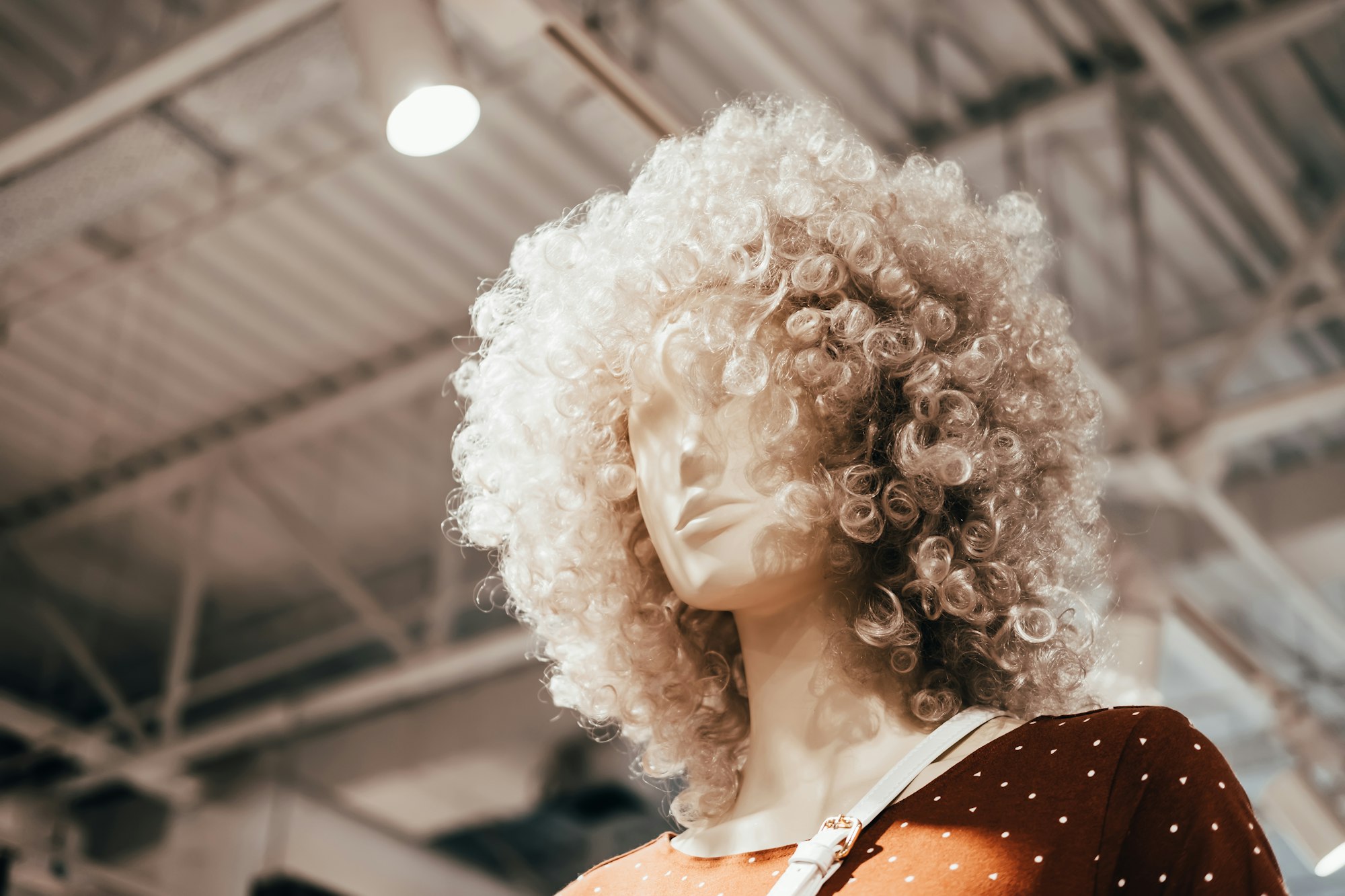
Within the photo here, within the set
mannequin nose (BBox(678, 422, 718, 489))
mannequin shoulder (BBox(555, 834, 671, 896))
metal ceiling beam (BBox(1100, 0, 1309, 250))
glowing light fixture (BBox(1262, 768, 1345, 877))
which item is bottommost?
glowing light fixture (BBox(1262, 768, 1345, 877))

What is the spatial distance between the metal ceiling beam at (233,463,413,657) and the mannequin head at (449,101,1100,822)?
5.67 m

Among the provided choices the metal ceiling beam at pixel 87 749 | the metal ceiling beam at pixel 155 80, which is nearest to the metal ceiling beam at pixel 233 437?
the metal ceiling beam at pixel 87 749

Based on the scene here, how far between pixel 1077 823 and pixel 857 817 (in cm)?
17

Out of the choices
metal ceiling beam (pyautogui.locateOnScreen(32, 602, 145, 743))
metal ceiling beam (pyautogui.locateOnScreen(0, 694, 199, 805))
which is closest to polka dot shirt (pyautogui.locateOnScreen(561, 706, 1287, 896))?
metal ceiling beam (pyautogui.locateOnScreen(0, 694, 199, 805))

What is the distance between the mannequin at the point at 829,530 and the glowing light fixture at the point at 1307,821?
16.6 ft

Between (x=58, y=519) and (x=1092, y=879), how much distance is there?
7731 millimetres

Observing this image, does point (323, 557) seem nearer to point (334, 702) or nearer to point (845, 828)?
point (334, 702)

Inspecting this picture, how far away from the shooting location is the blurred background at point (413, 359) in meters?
3.96

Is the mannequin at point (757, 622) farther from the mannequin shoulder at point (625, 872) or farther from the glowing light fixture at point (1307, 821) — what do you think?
the glowing light fixture at point (1307, 821)

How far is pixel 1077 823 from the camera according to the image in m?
1.04

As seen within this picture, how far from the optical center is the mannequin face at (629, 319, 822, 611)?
123 cm

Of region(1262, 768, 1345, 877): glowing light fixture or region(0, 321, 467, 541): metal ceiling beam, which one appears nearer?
region(1262, 768, 1345, 877): glowing light fixture

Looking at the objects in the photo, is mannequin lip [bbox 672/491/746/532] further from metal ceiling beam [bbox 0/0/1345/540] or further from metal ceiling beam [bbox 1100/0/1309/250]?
metal ceiling beam [bbox 0/0/1345/540]

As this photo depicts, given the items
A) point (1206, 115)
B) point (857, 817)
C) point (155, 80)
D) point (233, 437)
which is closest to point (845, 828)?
point (857, 817)
